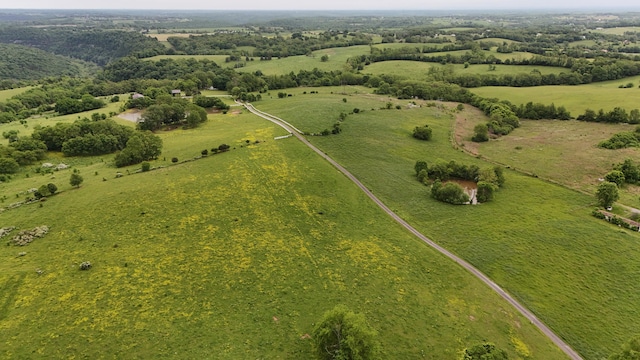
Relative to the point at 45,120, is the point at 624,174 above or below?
above

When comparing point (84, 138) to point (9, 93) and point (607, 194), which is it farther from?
point (607, 194)

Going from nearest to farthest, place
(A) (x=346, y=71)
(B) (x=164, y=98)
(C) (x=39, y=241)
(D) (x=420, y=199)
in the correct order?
(C) (x=39, y=241), (D) (x=420, y=199), (B) (x=164, y=98), (A) (x=346, y=71)

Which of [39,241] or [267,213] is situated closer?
[39,241]

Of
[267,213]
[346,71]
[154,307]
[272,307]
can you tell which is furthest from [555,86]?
[154,307]

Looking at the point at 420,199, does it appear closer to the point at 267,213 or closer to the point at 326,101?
the point at 267,213

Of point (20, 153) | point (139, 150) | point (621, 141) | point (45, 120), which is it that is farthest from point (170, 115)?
point (621, 141)

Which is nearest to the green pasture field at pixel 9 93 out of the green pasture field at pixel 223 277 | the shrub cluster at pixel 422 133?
the green pasture field at pixel 223 277

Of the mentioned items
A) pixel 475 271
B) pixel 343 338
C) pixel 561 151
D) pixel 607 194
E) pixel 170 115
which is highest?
pixel 170 115
